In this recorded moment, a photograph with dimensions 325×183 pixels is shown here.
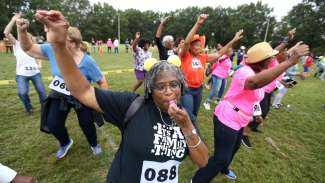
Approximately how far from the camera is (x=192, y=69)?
4320mm

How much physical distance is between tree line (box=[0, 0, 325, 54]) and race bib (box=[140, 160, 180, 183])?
4800 cm

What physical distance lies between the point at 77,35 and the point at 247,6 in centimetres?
7350

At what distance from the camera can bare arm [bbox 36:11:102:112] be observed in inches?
49.4

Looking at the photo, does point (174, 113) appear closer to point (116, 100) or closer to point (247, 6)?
point (116, 100)

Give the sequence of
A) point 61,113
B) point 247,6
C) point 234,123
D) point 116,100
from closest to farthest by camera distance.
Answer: point 116,100, point 234,123, point 61,113, point 247,6

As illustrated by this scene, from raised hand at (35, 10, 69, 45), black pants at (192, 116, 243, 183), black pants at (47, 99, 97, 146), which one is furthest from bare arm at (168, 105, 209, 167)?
black pants at (47, 99, 97, 146)

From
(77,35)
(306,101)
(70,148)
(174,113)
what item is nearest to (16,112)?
(70,148)

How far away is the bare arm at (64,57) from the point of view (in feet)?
4.12

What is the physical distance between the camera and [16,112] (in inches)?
234

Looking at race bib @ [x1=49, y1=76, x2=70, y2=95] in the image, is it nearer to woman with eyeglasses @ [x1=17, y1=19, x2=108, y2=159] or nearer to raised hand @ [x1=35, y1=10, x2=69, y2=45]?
woman with eyeglasses @ [x1=17, y1=19, x2=108, y2=159]

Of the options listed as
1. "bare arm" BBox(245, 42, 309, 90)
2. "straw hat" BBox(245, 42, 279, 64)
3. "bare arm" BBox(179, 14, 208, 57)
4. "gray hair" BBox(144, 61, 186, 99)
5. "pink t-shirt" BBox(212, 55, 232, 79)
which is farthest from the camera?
"pink t-shirt" BBox(212, 55, 232, 79)

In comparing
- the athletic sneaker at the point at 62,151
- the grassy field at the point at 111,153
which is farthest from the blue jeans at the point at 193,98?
the athletic sneaker at the point at 62,151

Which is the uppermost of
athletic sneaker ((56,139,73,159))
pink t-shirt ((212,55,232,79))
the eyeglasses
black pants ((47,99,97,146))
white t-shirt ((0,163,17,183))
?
the eyeglasses

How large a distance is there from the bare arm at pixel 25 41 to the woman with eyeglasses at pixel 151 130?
1893mm
